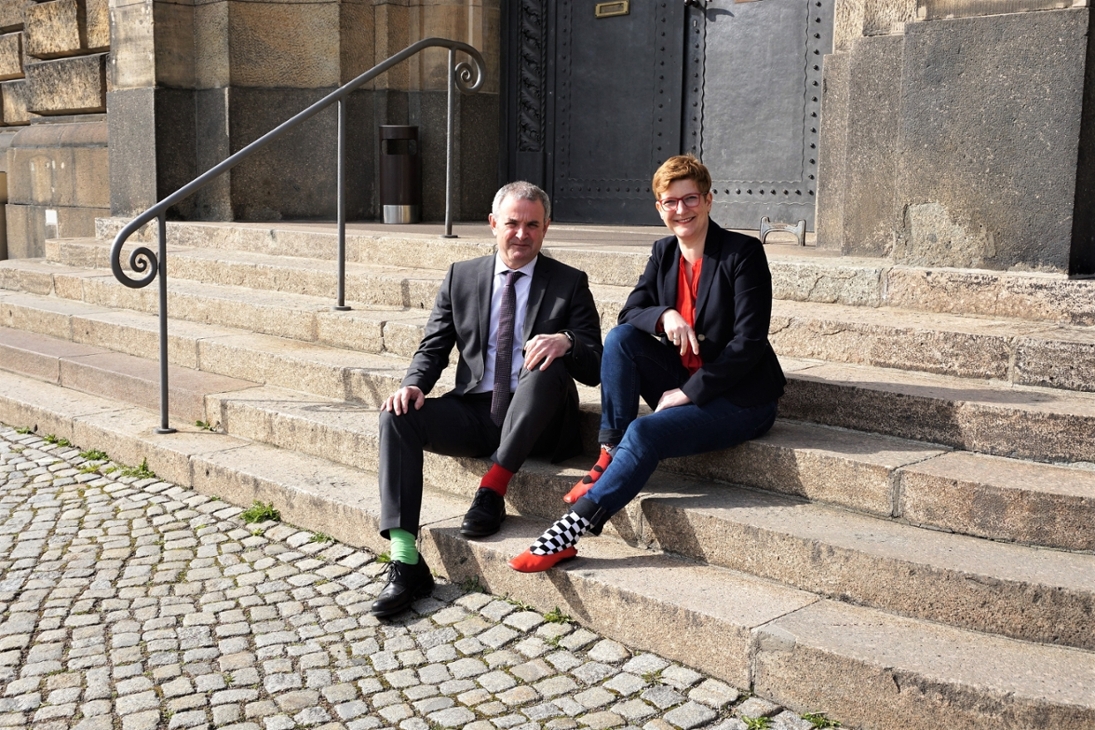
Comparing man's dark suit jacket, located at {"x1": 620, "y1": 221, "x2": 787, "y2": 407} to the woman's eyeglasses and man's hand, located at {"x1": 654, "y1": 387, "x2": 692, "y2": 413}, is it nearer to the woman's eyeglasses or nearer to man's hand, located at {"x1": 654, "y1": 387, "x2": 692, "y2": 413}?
man's hand, located at {"x1": 654, "y1": 387, "x2": 692, "y2": 413}

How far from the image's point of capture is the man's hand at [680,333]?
380cm

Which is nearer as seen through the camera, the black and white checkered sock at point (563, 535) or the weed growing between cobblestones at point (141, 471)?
the black and white checkered sock at point (563, 535)

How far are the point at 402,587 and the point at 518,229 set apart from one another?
4.18 feet

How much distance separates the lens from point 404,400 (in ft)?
13.3

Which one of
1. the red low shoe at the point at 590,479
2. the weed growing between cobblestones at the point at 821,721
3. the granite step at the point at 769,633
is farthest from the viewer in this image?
the red low shoe at the point at 590,479

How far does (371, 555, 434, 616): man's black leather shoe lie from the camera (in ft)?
12.1

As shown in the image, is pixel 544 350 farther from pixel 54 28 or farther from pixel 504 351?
pixel 54 28

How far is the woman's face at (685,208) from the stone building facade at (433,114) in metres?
1.26

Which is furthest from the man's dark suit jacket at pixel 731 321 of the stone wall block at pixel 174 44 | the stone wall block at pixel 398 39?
the stone wall block at pixel 174 44

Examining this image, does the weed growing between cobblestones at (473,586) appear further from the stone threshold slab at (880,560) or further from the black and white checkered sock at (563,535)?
the stone threshold slab at (880,560)

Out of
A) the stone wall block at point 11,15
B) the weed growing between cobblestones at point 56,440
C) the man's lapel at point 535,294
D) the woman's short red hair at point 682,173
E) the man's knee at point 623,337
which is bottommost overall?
the weed growing between cobblestones at point 56,440

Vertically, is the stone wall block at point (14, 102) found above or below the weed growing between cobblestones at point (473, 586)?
above

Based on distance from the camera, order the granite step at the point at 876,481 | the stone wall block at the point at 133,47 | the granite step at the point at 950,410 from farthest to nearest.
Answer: the stone wall block at the point at 133,47, the granite step at the point at 950,410, the granite step at the point at 876,481

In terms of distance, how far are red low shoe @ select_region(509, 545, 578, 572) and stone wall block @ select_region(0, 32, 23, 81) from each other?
9.94 m
